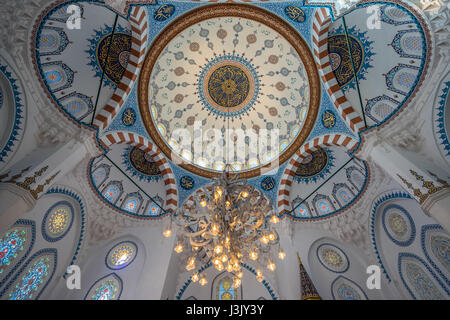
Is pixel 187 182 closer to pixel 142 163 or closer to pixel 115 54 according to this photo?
pixel 142 163

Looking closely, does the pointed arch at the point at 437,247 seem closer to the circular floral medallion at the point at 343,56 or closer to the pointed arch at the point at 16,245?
the circular floral medallion at the point at 343,56

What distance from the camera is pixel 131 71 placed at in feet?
23.8

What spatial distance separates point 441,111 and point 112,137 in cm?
874

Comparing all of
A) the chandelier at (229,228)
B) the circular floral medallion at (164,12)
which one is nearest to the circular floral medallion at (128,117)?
the circular floral medallion at (164,12)

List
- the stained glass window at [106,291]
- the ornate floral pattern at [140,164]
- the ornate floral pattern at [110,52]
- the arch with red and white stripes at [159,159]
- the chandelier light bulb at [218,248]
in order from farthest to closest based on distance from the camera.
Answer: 1. the ornate floral pattern at [140,164]
2. the arch with red and white stripes at [159,159]
3. the stained glass window at [106,291]
4. the ornate floral pattern at [110,52]
5. the chandelier light bulb at [218,248]

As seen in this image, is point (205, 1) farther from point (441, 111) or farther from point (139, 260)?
point (139, 260)

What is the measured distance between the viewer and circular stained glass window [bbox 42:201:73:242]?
263 inches

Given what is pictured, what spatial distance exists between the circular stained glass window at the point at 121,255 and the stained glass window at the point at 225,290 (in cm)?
343

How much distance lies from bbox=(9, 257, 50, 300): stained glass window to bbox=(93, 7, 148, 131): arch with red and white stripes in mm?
4202

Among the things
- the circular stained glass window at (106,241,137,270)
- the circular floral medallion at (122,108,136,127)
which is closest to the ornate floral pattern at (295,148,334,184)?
the circular floral medallion at (122,108,136,127)

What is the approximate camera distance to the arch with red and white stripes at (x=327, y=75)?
6.54m

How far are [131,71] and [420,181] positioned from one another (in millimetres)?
8057

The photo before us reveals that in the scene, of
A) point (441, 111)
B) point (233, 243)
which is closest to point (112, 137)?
point (233, 243)

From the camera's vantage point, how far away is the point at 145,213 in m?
8.78
